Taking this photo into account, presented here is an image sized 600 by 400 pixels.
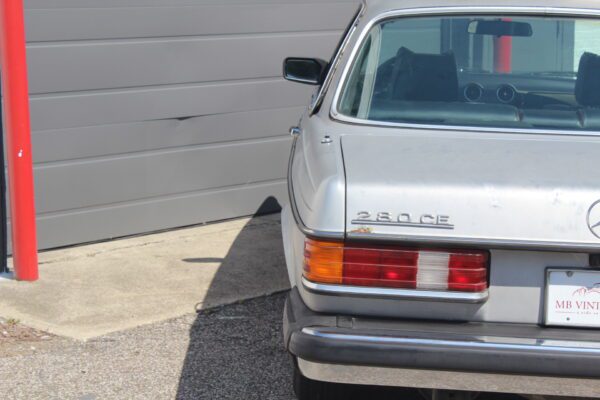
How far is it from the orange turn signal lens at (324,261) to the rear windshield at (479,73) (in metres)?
1.03

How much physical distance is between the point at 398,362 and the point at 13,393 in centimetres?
207

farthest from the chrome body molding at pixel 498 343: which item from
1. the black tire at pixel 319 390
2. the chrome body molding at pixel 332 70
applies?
the chrome body molding at pixel 332 70

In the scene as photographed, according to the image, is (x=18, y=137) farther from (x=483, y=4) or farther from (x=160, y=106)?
(x=483, y=4)

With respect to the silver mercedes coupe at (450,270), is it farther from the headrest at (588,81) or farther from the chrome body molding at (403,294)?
the headrest at (588,81)

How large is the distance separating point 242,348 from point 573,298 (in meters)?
2.19

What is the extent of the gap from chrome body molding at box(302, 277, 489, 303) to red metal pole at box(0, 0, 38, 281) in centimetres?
298

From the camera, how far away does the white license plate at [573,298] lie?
11.1 feet

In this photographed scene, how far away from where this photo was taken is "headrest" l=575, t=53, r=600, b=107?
4.48 m

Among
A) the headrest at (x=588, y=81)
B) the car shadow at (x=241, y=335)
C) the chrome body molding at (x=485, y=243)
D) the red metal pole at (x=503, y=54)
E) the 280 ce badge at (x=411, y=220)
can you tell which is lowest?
the car shadow at (x=241, y=335)

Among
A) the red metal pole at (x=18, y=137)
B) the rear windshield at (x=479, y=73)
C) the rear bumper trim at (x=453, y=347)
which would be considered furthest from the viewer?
the red metal pole at (x=18, y=137)

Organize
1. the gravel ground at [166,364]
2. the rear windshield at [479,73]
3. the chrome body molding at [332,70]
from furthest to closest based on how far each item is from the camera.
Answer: the chrome body molding at [332,70], the gravel ground at [166,364], the rear windshield at [479,73]

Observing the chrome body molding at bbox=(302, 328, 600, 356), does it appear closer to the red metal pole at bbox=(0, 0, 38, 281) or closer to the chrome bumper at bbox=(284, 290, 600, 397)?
the chrome bumper at bbox=(284, 290, 600, 397)

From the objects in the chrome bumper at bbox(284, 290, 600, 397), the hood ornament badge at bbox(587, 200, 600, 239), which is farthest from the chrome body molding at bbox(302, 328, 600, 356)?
the hood ornament badge at bbox(587, 200, 600, 239)

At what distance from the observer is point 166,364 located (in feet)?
16.1
